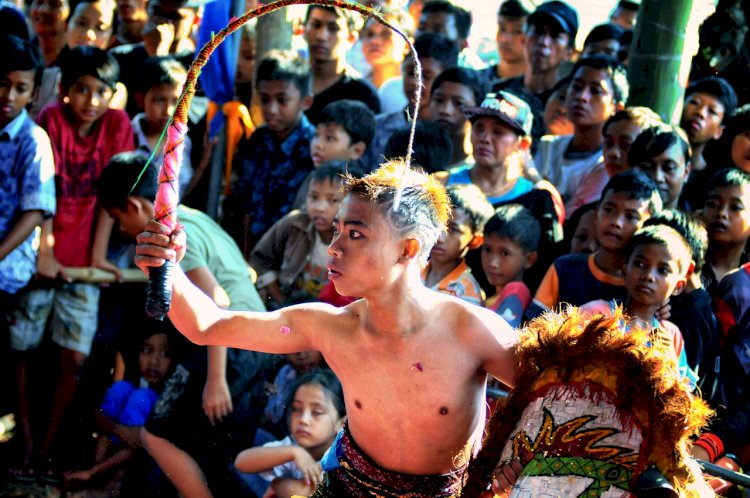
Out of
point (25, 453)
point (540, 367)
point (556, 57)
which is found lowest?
point (25, 453)

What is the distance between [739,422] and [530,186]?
1.93 metres

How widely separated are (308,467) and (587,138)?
9.19ft

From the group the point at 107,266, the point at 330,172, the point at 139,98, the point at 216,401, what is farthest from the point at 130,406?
the point at 139,98

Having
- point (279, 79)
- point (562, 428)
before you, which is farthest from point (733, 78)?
point (562, 428)

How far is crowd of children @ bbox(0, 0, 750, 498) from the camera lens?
4109 mm

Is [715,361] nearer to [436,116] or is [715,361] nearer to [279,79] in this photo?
[436,116]

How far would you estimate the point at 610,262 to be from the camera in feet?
18.2

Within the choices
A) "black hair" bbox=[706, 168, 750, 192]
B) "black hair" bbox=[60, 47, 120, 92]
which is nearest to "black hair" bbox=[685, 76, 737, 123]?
"black hair" bbox=[706, 168, 750, 192]

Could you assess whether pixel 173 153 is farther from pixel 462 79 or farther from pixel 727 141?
pixel 727 141

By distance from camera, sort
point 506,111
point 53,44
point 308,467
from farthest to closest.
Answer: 1. point 53,44
2. point 506,111
3. point 308,467

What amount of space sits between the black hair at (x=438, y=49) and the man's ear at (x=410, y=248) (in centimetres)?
378

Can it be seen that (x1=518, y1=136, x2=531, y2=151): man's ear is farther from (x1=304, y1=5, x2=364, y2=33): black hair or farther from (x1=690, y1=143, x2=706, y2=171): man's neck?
(x1=304, y1=5, x2=364, y2=33): black hair

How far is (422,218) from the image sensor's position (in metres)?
4.07

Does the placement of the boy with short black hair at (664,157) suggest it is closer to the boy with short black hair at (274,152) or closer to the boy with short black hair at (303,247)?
the boy with short black hair at (303,247)
